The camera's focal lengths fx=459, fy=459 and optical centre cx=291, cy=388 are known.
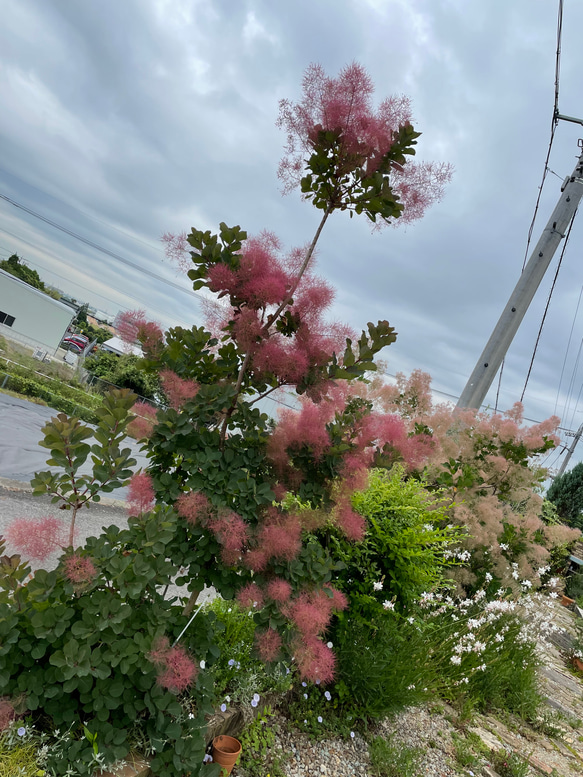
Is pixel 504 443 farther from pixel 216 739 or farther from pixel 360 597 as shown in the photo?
pixel 216 739

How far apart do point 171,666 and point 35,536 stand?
59 cm

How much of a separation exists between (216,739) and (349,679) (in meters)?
0.88

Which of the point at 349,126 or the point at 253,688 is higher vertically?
the point at 349,126

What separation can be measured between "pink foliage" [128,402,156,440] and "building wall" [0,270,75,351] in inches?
1887

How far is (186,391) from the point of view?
1.66 m

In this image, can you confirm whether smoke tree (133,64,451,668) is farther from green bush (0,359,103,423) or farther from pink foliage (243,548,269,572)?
green bush (0,359,103,423)

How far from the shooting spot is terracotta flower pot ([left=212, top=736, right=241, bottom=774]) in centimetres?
177

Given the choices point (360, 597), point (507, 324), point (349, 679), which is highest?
point (507, 324)

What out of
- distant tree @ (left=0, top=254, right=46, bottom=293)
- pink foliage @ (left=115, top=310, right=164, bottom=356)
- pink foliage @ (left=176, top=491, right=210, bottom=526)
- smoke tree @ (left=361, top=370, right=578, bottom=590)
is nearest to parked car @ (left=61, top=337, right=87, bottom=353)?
distant tree @ (left=0, top=254, right=46, bottom=293)

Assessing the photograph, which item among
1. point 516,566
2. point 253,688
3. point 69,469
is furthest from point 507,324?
point 69,469

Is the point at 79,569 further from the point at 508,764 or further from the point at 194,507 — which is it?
the point at 508,764

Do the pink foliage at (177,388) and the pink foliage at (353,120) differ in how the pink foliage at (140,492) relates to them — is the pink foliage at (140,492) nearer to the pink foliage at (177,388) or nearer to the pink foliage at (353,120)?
the pink foliage at (177,388)

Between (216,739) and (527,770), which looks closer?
(216,739)

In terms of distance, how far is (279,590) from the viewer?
1.59 m
